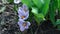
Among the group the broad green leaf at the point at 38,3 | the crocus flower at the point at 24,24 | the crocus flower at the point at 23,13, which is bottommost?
the crocus flower at the point at 24,24

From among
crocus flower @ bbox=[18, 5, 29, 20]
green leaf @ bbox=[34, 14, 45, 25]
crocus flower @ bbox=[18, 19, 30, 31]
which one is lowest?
crocus flower @ bbox=[18, 19, 30, 31]

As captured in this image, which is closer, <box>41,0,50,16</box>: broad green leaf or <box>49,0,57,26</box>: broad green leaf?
<box>41,0,50,16</box>: broad green leaf

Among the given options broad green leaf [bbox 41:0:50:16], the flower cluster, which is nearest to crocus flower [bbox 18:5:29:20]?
the flower cluster

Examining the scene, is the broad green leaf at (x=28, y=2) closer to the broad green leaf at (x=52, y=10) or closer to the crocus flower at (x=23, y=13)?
the crocus flower at (x=23, y=13)

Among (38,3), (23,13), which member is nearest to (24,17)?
(23,13)

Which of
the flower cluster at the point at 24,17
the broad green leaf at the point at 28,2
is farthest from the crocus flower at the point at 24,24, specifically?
the broad green leaf at the point at 28,2

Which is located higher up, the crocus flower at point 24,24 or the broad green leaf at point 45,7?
the broad green leaf at point 45,7

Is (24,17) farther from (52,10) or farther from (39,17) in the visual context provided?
(52,10)

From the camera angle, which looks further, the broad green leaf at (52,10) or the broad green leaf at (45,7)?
the broad green leaf at (52,10)

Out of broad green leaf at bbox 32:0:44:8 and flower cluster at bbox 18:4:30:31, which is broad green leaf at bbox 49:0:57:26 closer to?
broad green leaf at bbox 32:0:44:8

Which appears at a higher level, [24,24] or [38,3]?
[38,3]

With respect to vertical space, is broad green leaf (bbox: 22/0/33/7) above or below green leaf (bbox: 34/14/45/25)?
above

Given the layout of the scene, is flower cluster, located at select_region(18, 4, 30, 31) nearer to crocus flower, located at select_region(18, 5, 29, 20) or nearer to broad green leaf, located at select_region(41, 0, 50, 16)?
crocus flower, located at select_region(18, 5, 29, 20)
